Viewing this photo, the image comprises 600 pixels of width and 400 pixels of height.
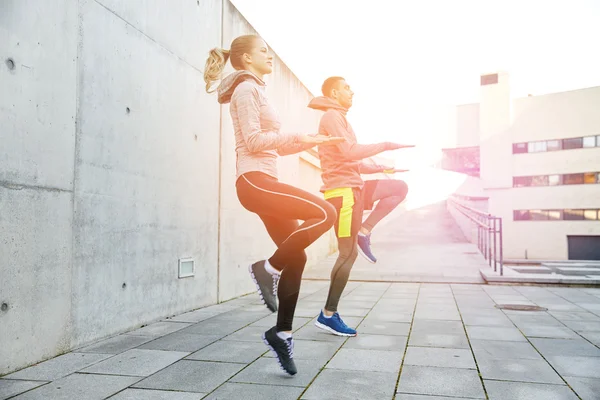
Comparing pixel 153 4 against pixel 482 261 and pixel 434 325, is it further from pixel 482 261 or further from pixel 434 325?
pixel 482 261

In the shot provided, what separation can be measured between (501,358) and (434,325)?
1.13 meters

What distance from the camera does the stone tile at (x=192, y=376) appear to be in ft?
7.75

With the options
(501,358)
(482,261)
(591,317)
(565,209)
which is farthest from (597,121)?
(501,358)

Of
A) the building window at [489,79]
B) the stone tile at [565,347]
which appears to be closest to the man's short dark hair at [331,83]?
the stone tile at [565,347]

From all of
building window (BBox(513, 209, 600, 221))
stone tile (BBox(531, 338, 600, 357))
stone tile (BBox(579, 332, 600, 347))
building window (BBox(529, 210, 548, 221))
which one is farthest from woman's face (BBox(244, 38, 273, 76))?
building window (BBox(529, 210, 548, 221))

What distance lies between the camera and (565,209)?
2978cm

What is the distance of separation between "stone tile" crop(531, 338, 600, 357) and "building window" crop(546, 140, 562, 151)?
30.2m

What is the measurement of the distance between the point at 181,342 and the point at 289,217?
1.39 metres

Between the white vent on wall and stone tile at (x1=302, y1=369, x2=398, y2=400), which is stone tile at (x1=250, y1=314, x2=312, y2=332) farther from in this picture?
stone tile at (x1=302, y1=369, x2=398, y2=400)

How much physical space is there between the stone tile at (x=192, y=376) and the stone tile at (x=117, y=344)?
578mm

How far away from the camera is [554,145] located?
29938 mm

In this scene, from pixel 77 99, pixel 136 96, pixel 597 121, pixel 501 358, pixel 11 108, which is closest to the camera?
pixel 11 108

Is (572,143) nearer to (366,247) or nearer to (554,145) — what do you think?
(554,145)

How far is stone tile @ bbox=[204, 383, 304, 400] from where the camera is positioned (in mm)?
2191
